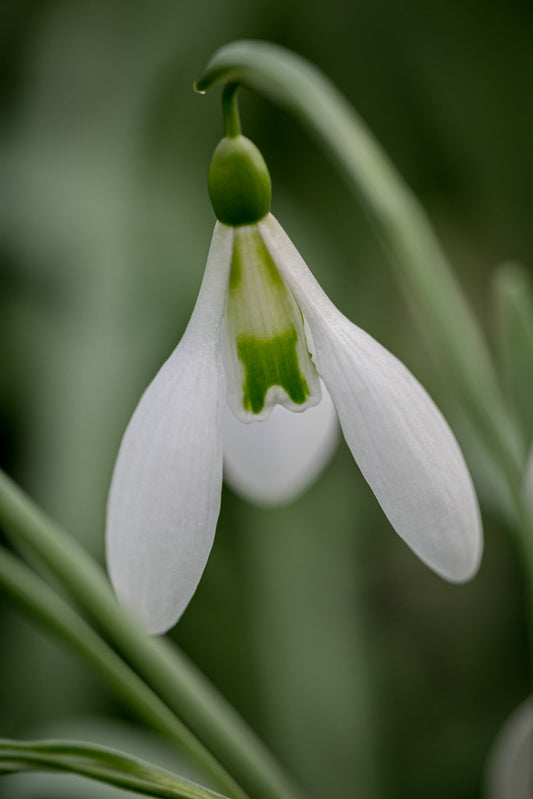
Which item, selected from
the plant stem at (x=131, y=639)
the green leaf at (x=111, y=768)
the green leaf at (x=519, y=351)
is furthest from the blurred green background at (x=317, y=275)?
the green leaf at (x=111, y=768)

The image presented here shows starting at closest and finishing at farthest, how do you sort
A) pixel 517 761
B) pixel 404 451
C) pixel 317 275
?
pixel 404 451 → pixel 517 761 → pixel 317 275

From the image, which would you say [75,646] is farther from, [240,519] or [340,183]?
[340,183]

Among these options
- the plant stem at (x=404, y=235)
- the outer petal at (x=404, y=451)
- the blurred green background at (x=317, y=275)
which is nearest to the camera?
the outer petal at (x=404, y=451)

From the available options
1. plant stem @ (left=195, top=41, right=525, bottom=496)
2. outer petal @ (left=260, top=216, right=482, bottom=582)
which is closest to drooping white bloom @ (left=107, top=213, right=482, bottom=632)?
outer petal @ (left=260, top=216, right=482, bottom=582)

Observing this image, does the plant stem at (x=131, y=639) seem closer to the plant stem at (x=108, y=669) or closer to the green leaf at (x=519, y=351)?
the plant stem at (x=108, y=669)

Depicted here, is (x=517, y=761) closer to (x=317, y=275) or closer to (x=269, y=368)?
(x=269, y=368)

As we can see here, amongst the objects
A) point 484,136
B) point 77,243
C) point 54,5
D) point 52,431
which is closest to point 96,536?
point 52,431

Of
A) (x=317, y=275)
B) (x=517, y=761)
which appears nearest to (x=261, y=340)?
(x=517, y=761)
